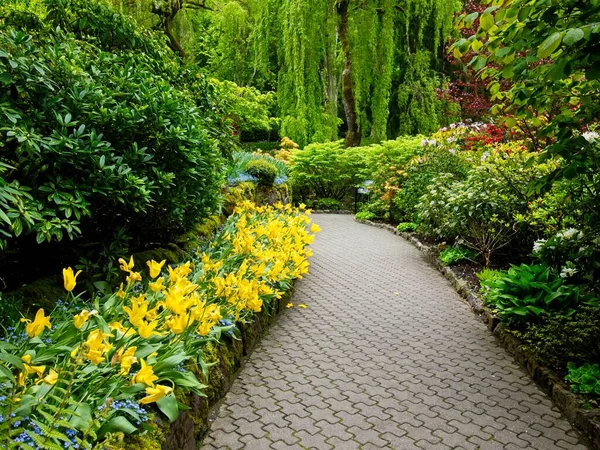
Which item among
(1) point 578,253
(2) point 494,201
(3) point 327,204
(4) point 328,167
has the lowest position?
(3) point 327,204

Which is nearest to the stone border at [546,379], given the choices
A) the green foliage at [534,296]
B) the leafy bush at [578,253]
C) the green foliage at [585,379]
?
the green foliage at [585,379]

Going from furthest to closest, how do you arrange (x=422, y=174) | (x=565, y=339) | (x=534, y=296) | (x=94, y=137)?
1. (x=422, y=174)
2. (x=534, y=296)
3. (x=565, y=339)
4. (x=94, y=137)

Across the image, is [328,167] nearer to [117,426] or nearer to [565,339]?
[565,339]

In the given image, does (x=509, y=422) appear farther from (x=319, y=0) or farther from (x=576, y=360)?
(x=319, y=0)

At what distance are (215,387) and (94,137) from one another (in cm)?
192

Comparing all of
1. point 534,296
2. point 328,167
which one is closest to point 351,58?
point 328,167

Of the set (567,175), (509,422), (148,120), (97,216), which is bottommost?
(509,422)

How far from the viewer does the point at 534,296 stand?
4969 mm

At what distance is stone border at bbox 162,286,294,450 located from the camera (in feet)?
9.09

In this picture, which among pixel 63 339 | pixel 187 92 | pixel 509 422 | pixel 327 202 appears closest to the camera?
pixel 63 339

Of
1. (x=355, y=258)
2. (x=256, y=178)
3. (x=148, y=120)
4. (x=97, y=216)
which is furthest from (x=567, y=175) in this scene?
(x=256, y=178)

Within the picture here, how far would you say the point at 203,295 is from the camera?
148 inches

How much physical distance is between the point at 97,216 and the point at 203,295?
1082mm

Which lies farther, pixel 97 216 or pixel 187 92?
pixel 187 92
